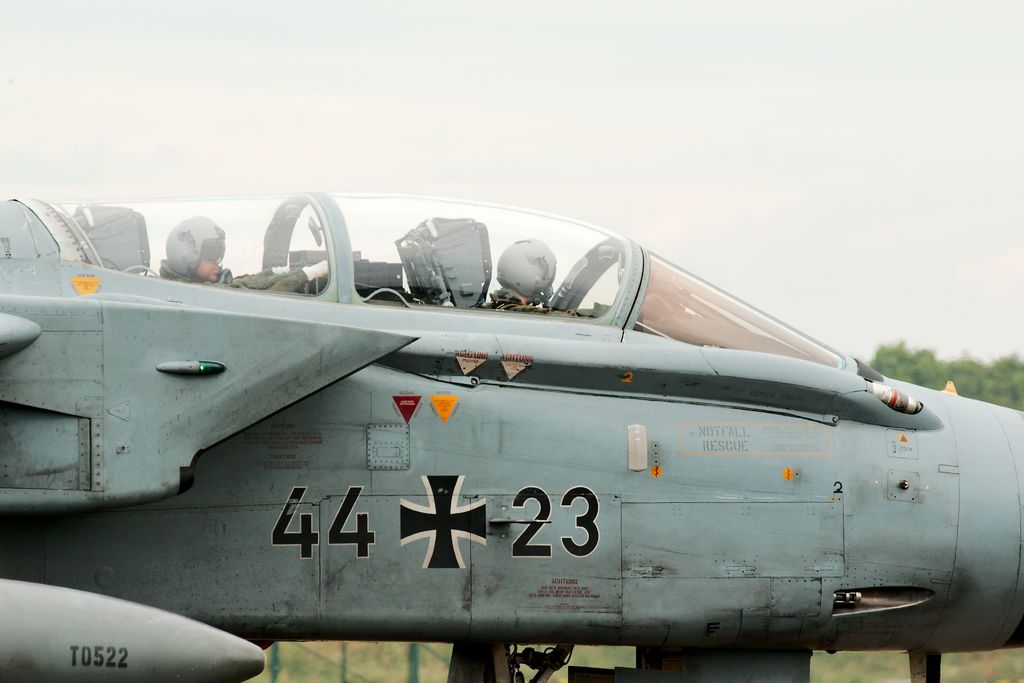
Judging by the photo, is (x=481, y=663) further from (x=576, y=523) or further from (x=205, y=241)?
(x=205, y=241)

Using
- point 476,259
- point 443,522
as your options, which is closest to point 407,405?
point 443,522

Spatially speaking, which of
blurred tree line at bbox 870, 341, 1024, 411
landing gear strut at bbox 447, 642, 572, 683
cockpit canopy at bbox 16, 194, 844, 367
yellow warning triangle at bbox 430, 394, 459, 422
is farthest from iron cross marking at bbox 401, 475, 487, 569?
blurred tree line at bbox 870, 341, 1024, 411

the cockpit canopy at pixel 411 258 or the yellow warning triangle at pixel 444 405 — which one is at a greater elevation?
the cockpit canopy at pixel 411 258

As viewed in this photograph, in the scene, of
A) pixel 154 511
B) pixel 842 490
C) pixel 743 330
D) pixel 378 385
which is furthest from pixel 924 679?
pixel 154 511

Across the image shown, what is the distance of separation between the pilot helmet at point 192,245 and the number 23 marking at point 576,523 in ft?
6.92

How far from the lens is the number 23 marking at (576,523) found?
750cm

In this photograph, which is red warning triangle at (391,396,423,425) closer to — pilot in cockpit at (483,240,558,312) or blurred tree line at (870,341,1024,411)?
pilot in cockpit at (483,240,558,312)

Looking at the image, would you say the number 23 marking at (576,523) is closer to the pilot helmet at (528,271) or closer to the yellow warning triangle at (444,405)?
the yellow warning triangle at (444,405)

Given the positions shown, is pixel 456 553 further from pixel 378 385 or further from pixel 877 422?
pixel 877 422

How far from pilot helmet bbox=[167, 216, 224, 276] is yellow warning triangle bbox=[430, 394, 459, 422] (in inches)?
56.0

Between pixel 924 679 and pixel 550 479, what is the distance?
2874mm

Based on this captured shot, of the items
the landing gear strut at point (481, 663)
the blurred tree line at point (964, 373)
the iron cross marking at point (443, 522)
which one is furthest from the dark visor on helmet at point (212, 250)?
the blurred tree line at point (964, 373)

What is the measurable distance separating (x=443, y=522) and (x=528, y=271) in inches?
59.9

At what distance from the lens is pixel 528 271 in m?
8.05
